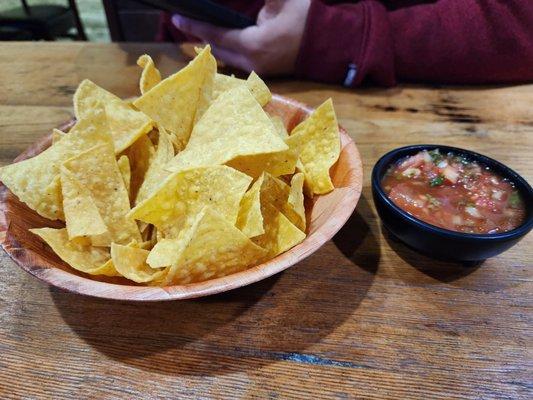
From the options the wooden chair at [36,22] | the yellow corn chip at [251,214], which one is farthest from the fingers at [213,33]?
the wooden chair at [36,22]

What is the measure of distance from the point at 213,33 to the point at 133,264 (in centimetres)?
118

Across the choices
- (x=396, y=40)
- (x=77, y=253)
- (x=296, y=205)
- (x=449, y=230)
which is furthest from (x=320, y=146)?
(x=396, y=40)

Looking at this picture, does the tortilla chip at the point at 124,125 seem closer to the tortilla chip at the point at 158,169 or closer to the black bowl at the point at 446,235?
the tortilla chip at the point at 158,169

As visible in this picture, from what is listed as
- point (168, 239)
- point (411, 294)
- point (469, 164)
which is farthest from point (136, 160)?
point (469, 164)

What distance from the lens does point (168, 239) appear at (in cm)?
80

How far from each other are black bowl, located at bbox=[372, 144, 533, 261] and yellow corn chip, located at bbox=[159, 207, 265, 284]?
1.05 ft

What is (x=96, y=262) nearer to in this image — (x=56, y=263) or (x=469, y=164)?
(x=56, y=263)

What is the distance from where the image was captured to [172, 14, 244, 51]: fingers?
5.31 feet

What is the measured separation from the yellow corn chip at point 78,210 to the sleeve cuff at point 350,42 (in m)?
1.09

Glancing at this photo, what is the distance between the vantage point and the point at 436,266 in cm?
92

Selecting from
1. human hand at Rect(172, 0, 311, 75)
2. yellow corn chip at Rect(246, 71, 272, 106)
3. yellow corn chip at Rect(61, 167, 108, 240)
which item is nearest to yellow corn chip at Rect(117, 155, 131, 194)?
yellow corn chip at Rect(61, 167, 108, 240)

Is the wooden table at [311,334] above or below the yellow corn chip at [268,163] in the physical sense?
below

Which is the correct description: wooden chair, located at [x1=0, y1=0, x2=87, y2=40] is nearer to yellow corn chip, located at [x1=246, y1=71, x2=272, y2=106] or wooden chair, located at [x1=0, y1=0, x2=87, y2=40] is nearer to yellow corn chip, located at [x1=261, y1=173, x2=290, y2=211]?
yellow corn chip, located at [x1=246, y1=71, x2=272, y2=106]

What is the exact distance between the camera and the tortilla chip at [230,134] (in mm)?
811
